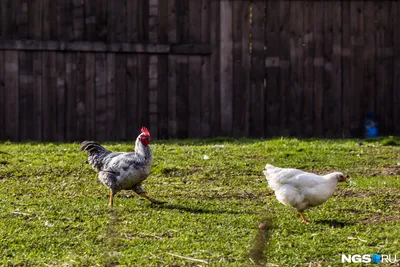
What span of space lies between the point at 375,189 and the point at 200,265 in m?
3.82

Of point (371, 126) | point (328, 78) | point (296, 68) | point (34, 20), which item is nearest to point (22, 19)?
point (34, 20)

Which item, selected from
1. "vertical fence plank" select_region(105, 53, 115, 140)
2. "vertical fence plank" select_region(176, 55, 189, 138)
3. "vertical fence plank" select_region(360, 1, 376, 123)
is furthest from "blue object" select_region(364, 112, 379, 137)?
"vertical fence plank" select_region(105, 53, 115, 140)

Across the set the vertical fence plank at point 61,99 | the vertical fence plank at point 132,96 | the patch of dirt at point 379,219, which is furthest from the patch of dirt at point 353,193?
the vertical fence plank at point 61,99

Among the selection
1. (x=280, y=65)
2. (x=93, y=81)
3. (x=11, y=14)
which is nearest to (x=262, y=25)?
(x=280, y=65)

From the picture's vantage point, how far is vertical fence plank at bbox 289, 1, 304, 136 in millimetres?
14344

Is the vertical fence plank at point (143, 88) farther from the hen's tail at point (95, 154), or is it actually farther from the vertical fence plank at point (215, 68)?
the hen's tail at point (95, 154)

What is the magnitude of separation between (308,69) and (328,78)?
467mm

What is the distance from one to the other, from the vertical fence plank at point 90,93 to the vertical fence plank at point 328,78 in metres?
4.64

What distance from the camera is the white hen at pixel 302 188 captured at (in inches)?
262

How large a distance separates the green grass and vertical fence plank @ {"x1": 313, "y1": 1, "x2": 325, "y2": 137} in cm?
270

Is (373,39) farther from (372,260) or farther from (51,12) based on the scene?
(372,260)

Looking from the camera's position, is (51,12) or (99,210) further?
(51,12)

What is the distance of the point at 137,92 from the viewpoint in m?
13.8

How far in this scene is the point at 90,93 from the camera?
13.7 meters
